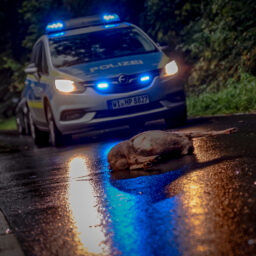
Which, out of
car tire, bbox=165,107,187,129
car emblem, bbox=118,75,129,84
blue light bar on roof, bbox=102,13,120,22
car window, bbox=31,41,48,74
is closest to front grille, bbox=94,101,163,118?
car emblem, bbox=118,75,129,84

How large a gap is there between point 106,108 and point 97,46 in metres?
1.69

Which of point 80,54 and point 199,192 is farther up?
point 199,192

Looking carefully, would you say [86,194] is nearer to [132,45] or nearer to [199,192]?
[199,192]

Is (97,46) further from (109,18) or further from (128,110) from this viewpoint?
(128,110)

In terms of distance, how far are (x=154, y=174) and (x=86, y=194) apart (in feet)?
2.52

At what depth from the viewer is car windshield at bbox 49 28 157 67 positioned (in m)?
11.5

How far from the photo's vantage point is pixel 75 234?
4.65 m

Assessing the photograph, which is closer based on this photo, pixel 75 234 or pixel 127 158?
pixel 75 234

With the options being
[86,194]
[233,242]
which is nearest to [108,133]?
[86,194]

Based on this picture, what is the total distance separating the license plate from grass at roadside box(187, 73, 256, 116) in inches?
79.7

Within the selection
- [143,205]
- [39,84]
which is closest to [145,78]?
Answer: [39,84]

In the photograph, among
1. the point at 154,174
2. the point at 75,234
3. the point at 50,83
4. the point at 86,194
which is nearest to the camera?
the point at 75,234

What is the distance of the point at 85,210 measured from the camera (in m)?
5.43

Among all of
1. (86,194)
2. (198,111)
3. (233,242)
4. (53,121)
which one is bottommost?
(198,111)
